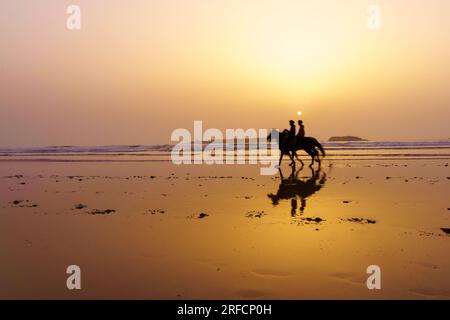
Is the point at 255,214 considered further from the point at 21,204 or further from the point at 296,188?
the point at 21,204

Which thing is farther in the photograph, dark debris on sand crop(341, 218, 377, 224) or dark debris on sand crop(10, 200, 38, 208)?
A: dark debris on sand crop(10, 200, 38, 208)

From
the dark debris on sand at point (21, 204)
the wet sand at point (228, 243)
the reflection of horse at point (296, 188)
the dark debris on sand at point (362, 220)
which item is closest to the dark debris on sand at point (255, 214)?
the wet sand at point (228, 243)

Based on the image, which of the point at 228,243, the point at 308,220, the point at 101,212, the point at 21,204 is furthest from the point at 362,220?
the point at 21,204

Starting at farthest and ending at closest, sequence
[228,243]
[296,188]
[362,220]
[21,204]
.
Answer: [296,188], [21,204], [362,220], [228,243]

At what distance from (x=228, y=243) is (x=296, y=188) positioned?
27.8 ft

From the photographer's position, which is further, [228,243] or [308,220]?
[308,220]

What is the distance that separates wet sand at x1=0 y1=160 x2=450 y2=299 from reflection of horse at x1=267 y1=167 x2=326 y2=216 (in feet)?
0.38

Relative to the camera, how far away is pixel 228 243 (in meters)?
7.84

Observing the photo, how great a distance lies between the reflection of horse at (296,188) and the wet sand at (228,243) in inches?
4.5

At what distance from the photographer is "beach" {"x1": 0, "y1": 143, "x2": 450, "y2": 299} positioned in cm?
567

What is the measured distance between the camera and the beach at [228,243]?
5668 millimetres

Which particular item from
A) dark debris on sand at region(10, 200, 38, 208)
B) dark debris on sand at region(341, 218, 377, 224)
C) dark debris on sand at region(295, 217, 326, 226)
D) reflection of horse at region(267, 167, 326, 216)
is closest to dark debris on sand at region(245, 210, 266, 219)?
reflection of horse at region(267, 167, 326, 216)

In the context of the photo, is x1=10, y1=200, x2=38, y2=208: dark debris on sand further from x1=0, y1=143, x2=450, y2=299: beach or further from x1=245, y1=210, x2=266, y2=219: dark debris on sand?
x1=245, y1=210, x2=266, y2=219: dark debris on sand
